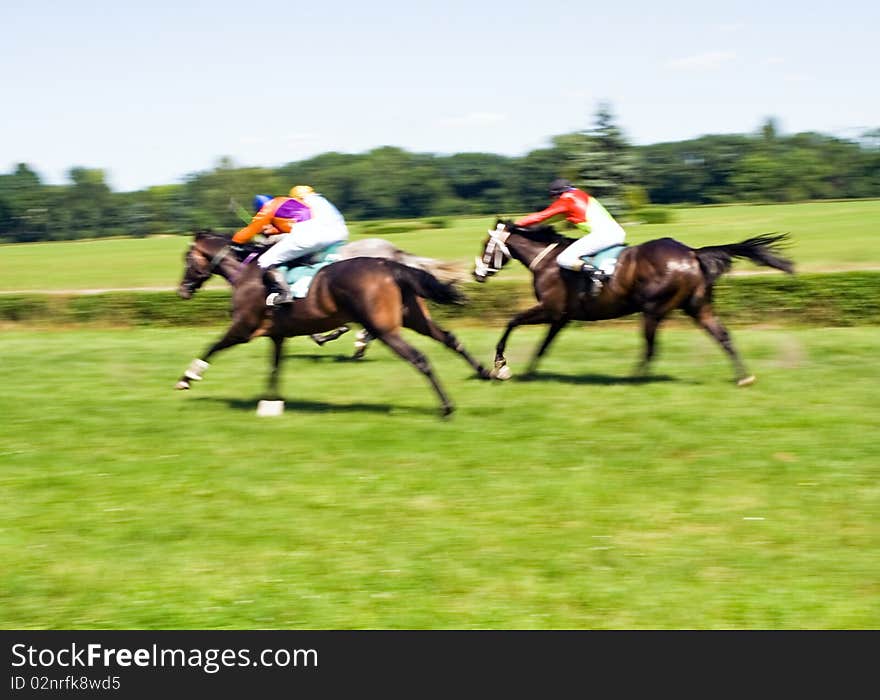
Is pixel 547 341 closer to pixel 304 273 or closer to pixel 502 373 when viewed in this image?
pixel 502 373

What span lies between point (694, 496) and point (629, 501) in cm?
50

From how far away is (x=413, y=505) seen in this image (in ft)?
26.2

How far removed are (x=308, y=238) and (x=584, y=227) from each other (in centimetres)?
338

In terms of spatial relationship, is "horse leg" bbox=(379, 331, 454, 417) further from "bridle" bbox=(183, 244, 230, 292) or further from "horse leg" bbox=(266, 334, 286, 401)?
"bridle" bbox=(183, 244, 230, 292)

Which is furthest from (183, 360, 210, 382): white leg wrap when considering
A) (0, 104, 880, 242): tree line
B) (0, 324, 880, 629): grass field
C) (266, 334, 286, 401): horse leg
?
(0, 104, 880, 242): tree line

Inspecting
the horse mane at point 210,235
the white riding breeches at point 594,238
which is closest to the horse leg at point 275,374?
the horse mane at point 210,235

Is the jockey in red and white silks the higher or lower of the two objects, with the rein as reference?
higher

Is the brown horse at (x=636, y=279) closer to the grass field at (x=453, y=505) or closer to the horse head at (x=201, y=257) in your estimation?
the grass field at (x=453, y=505)

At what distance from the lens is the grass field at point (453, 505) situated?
20.1 ft

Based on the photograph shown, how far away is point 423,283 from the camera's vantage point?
11.1 meters

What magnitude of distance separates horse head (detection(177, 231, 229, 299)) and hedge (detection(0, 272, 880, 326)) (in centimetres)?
627

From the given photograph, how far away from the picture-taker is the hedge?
61.1 feet

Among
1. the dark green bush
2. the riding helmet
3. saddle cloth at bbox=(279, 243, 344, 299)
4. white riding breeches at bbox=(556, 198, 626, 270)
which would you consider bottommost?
the dark green bush
